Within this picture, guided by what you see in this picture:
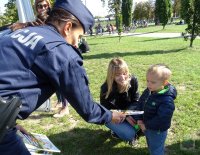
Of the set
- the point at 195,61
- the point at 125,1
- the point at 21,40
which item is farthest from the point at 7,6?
the point at 125,1

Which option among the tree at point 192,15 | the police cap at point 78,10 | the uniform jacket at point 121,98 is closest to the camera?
the police cap at point 78,10

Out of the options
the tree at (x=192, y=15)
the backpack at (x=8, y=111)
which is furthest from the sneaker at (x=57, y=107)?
the tree at (x=192, y=15)

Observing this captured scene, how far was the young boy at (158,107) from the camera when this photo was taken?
11.6 feet

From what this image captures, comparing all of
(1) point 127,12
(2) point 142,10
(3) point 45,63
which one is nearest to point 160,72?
(3) point 45,63

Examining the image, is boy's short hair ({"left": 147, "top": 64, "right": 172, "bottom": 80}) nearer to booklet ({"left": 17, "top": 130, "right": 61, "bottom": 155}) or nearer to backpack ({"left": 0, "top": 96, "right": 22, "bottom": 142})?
booklet ({"left": 17, "top": 130, "right": 61, "bottom": 155})

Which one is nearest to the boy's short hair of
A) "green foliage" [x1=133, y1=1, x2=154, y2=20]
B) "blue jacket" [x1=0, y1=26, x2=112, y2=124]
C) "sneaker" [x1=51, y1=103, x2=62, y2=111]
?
"blue jacket" [x1=0, y1=26, x2=112, y2=124]

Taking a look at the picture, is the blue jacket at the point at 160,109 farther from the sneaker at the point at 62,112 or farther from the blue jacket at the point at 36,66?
the sneaker at the point at 62,112

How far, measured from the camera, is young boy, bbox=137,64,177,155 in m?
3.53

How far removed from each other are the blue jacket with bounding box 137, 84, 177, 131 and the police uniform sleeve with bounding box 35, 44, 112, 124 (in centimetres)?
143

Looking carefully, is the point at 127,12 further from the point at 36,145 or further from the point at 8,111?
the point at 8,111

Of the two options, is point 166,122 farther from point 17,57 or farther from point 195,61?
point 195,61

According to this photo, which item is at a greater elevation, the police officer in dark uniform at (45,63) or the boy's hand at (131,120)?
the police officer in dark uniform at (45,63)

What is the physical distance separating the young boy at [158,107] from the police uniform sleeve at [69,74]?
143cm

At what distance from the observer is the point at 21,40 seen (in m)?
2.01
